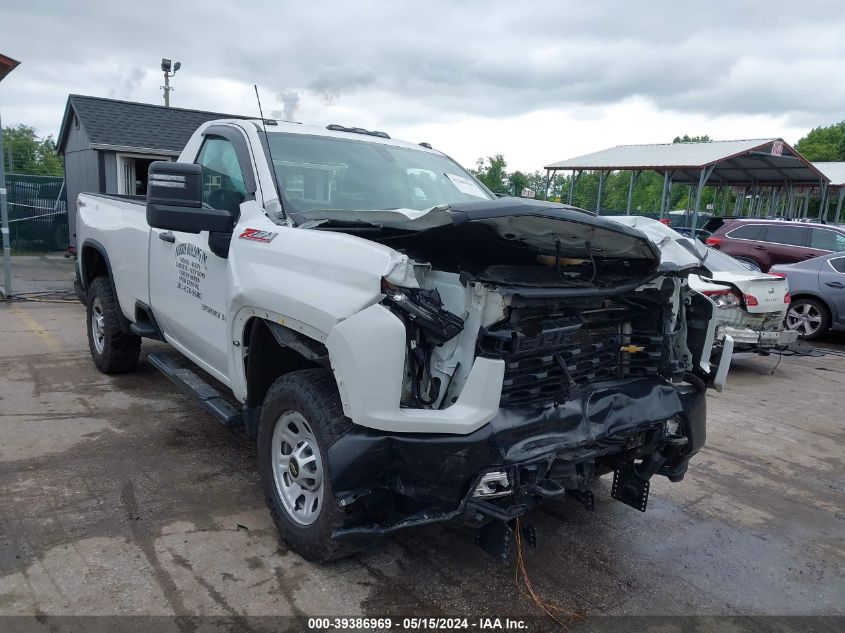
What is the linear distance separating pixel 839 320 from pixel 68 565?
35.8 ft

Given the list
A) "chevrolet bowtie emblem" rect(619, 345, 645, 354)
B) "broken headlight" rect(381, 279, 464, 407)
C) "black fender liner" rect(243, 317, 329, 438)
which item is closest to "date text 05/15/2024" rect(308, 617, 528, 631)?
"broken headlight" rect(381, 279, 464, 407)

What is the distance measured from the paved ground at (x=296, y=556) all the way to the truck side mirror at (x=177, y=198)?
159 cm

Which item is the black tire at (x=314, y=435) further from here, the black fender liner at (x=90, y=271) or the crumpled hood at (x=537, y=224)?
the black fender liner at (x=90, y=271)

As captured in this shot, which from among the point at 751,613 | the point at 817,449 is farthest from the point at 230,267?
the point at 817,449

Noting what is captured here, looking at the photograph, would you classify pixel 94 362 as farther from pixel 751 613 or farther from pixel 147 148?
pixel 147 148

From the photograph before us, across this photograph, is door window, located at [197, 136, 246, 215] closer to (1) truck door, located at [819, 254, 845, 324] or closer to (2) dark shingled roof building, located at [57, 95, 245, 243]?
(1) truck door, located at [819, 254, 845, 324]

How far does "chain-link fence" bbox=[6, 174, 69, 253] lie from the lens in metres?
17.3

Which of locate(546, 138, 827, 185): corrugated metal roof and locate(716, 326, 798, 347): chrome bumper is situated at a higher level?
locate(546, 138, 827, 185): corrugated metal roof

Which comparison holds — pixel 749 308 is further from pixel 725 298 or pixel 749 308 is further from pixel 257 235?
pixel 257 235

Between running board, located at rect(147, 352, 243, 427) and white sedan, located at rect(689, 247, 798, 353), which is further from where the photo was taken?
white sedan, located at rect(689, 247, 798, 353)

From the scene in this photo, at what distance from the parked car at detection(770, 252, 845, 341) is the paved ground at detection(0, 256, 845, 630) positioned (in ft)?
19.2

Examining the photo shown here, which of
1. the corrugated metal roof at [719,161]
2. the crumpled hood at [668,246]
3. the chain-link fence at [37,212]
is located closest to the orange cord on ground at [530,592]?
the crumpled hood at [668,246]

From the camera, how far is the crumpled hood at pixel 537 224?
2.53 meters

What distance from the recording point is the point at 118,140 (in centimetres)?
1416
